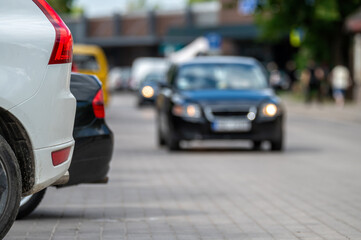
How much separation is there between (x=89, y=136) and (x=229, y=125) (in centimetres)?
909

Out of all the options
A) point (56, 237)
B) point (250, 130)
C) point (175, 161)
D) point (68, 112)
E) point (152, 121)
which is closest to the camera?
point (68, 112)

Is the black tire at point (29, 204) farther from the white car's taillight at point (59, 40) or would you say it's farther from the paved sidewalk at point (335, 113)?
the paved sidewalk at point (335, 113)

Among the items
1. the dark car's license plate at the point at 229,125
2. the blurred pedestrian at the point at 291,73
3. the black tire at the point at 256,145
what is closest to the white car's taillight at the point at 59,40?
the dark car's license plate at the point at 229,125

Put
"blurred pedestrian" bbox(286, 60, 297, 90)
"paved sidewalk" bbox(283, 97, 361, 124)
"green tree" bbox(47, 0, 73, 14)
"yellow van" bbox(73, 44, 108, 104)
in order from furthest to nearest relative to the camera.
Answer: "blurred pedestrian" bbox(286, 60, 297, 90), "green tree" bbox(47, 0, 73, 14), "yellow van" bbox(73, 44, 108, 104), "paved sidewalk" bbox(283, 97, 361, 124)

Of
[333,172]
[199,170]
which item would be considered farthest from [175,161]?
[333,172]

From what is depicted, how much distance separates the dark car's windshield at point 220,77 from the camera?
717 inches

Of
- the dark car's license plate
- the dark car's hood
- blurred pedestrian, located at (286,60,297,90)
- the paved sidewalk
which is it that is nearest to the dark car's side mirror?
the dark car's hood

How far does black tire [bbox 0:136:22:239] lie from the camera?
6414 mm

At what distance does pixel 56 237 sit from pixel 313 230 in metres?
1.91

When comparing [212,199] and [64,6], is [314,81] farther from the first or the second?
[212,199]

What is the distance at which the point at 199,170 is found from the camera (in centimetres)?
1405

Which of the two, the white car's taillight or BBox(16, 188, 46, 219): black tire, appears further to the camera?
BBox(16, 188, 46, 219): black tire

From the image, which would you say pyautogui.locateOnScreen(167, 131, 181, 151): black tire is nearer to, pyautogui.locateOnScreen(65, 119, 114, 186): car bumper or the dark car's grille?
the dark car's grille

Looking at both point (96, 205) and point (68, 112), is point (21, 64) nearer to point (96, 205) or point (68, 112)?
point (68, 112)
